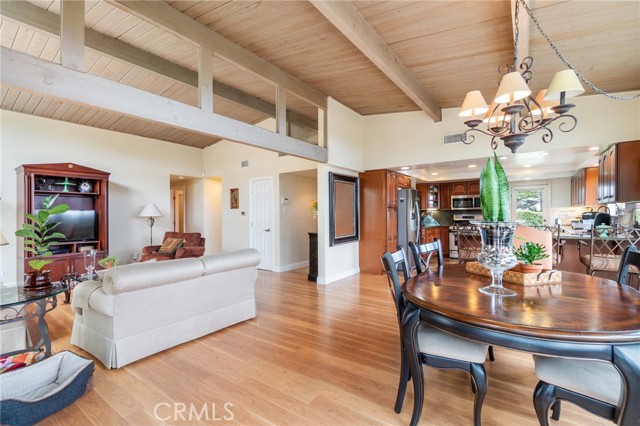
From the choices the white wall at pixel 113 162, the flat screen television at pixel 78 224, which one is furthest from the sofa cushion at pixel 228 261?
the white wall at pixel 113 162

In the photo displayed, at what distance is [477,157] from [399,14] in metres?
2.79

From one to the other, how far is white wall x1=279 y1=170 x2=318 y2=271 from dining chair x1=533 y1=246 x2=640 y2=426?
202 inches

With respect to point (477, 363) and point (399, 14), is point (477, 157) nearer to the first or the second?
point (399, 14)

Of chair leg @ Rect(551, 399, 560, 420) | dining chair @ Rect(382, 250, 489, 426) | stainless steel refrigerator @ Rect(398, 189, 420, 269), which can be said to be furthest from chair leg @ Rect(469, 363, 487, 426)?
stainless steel refrigerator @ Rect(398, 189, 420, 269)

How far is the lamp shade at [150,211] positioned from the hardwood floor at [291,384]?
330 cm

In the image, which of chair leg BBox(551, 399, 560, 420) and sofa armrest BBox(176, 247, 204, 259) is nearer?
chair leg BBox(551, 399, 560, 420)

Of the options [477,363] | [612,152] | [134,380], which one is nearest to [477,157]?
[612,152]

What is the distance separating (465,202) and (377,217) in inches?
139

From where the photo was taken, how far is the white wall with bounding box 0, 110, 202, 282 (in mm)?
4727

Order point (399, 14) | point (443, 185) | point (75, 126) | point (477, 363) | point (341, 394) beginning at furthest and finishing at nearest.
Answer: point (443, 185)
point (75, 126)
point (399, 14)
point (341, 394)
point (477, 363)

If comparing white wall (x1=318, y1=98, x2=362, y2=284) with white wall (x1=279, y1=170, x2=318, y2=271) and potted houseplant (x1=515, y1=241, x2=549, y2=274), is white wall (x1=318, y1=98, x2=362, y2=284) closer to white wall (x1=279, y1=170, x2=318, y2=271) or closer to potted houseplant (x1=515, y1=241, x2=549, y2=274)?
white wall (x1=279, y1=170, x2=318, y2=271)

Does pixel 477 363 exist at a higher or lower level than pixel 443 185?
lower

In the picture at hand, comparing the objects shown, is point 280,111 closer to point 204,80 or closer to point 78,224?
point 204,80

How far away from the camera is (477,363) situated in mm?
1499
